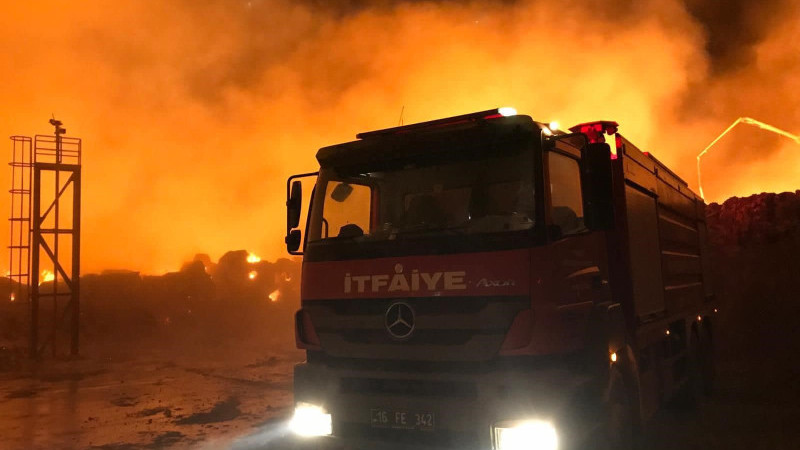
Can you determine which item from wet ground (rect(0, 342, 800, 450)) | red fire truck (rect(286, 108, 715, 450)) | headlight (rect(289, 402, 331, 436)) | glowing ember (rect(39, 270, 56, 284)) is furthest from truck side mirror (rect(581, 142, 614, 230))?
glowing ember (rect(39, 270, 56, 284))

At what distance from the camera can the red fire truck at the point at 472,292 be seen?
11.9 feet

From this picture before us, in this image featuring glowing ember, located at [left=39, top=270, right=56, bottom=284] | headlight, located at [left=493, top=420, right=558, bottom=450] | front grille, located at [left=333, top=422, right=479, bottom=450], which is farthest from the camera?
glowing ember, located at [left=39, top=270, right=56, bottom=284]

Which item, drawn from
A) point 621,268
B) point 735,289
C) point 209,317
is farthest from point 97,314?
point 621,268

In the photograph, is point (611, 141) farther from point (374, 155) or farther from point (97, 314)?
point (97, 314)

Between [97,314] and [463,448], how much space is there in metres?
25.5

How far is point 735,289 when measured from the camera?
50.2 feet

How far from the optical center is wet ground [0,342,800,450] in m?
6.78

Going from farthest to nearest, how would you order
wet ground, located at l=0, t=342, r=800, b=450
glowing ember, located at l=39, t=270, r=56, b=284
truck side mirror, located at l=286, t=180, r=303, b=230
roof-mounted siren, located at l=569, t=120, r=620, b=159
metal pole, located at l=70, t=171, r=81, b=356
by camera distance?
glowing ember, located at l=39, t=270, r=56, b=284 < metal pole, located at l=70, t=171, r=81, b=356 < wet ground, located at l=0, t=342, r=800, b=450 < truck side mirror, located at l=286, t=180, r=303, b=230 < roof-mounted siren, located at l=569, t=120, r=620, b=159

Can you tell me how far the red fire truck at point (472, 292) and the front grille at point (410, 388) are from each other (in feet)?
0.04

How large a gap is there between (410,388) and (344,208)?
61.6 inches

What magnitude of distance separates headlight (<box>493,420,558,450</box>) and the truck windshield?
1.18 meters

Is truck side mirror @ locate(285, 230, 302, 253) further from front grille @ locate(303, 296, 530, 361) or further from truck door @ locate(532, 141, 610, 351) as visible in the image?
truck door @ locate(532, 141, 610, 351)

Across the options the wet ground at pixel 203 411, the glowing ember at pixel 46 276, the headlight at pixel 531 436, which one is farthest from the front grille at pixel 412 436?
the glowing ember at pixel 46 276

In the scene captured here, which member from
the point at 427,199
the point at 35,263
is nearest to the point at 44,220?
the point at 35,263
